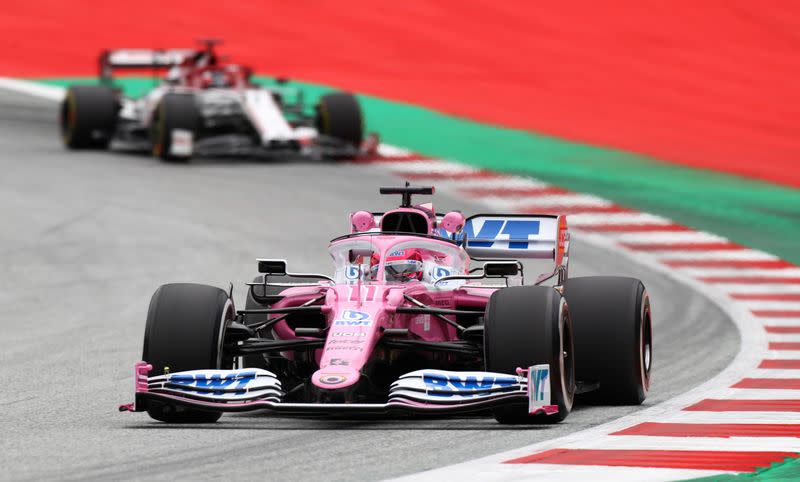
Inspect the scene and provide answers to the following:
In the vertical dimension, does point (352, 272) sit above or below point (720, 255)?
above

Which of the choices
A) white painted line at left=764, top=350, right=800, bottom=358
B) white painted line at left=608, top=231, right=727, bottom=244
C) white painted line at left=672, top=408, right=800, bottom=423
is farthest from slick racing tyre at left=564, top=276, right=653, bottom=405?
white painted line at left=608, top=231, right=727, bottom=244

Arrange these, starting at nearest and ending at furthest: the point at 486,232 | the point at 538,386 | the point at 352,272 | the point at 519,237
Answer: the point at 538,386
the point at 352,272
the point at 519,237
the point at 486,232

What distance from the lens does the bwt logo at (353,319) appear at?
1245 centimetres

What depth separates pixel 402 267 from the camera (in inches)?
534

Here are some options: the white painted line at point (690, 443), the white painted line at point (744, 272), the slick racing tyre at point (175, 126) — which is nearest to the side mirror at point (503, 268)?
the white painted line at point (690, 443)

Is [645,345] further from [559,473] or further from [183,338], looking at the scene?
[559,473]

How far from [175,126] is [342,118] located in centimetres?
289

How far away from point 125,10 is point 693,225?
25.7m

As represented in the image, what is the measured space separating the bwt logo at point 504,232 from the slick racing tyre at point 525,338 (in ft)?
8.98

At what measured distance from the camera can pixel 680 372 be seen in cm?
1573

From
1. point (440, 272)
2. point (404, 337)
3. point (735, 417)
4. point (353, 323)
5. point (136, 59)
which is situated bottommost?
point (735, 417)

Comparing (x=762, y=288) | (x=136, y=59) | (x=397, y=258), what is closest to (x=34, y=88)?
(x=136, y=59)

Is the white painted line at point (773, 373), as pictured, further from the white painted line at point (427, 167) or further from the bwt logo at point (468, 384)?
the white painted line at point (427, 167)

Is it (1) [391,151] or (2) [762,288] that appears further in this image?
(1) [391,151]
